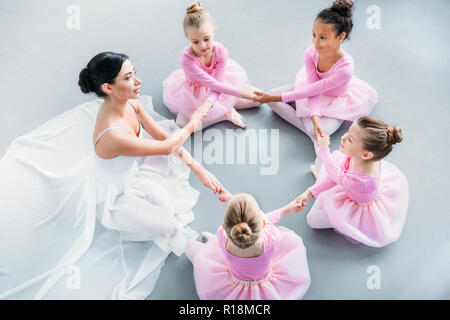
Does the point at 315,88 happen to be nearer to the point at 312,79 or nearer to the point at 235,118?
the point at 312,79

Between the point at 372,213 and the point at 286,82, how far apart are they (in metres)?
0.96

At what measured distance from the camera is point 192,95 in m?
2.15

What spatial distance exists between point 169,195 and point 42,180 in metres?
0.55

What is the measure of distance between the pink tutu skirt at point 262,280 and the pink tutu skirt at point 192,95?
789 mm

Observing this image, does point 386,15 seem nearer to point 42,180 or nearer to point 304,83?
point 304,83

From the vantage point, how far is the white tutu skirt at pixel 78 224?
167 centimetres

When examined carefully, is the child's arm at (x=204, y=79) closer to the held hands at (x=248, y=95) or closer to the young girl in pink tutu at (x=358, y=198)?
the held hands at (x=248, y=95)

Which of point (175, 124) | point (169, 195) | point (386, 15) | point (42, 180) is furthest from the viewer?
point (386, 15)

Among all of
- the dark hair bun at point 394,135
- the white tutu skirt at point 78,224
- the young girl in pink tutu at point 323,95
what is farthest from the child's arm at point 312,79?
the white tutu skirt at point 78,224

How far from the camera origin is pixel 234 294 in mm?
1576

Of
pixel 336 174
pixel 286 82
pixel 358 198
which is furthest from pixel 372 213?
pixel 286 82

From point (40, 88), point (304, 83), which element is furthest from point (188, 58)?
point (40, 88)

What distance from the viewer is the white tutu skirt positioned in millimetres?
1670

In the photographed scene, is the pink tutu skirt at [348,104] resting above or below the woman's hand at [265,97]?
below
